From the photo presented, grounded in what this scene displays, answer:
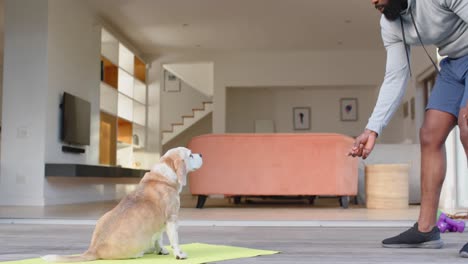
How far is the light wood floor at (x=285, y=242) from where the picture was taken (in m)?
1.96

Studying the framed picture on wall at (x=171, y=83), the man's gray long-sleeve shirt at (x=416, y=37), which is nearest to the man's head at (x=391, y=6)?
the man's gray long-sleeve shirt at (x=416, y=37)

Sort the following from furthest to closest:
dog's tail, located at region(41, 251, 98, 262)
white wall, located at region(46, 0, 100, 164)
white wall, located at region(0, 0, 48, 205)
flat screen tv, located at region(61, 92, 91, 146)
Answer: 1. flat screen tv, located at region(61, 92, 91, 146)
2. white wall, located at region(46, 0, 100, 164)
3. white wall, located at region(0, 0, 48, 205)
4. dog's tail, located at region(41, 251, 98, 262)

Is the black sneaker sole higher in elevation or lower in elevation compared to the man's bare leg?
lower

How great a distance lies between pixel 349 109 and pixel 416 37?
385 inches

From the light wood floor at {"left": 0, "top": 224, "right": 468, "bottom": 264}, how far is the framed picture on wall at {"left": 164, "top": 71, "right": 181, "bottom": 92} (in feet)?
29.1

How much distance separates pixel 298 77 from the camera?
35.5 feet

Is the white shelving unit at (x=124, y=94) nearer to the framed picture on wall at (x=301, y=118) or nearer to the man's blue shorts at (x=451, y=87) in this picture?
the framed picture on wall at (x=301, y=118)

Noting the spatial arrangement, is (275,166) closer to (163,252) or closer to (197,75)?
(163,252)

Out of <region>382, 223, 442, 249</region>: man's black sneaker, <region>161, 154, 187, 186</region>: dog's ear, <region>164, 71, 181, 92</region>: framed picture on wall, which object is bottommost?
<region>382, 223, 442, 249</region>: man's black sneaker

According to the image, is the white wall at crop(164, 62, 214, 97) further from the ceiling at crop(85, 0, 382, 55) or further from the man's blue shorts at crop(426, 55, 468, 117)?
the man's blue shorts at crop(426, 55, 468, 117)

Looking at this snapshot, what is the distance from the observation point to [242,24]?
8891 mm

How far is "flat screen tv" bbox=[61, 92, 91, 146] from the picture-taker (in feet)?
22.8

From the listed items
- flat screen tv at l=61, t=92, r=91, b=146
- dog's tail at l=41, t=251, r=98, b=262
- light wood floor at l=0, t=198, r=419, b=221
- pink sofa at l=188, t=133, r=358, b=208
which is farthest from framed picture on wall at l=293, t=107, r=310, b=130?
dog's tail at l=41, t=251, r=98, b=262

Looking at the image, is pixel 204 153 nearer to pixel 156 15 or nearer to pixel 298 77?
pixel 156 15
